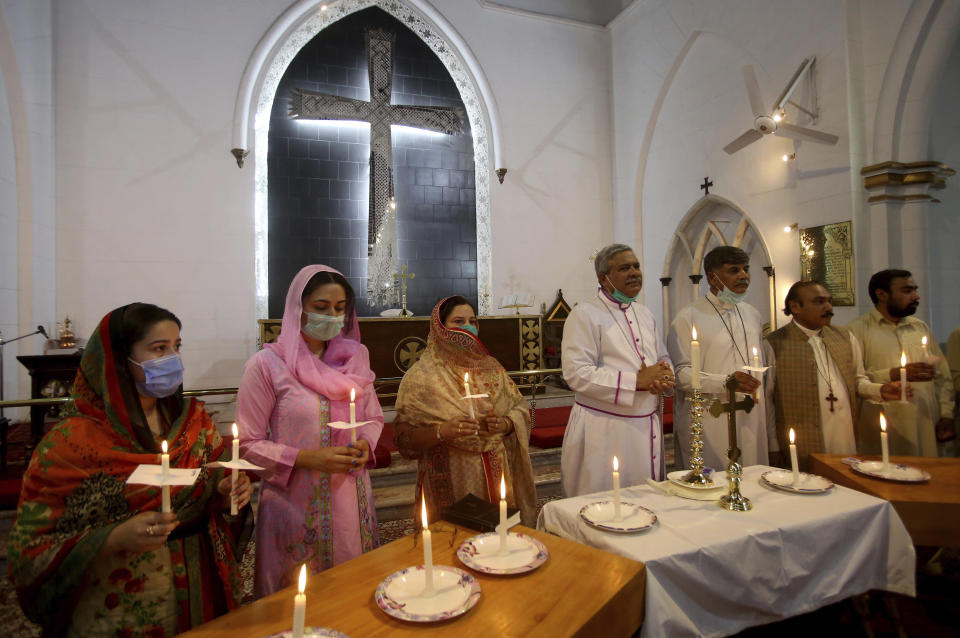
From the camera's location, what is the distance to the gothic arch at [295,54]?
729 cm

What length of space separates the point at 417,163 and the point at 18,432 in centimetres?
612

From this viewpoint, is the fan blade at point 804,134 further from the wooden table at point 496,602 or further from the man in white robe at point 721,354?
the wooden table at point 496,602

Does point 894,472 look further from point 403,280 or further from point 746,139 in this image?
point 403,280

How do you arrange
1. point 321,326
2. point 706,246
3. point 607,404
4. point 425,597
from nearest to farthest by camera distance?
1. point 425,597
2. point 321,326
3. point 607,404
4. point 706,246

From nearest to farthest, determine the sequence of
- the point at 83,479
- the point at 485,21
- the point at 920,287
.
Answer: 1. the point at 83,479
2. the point at 920,287
3. the point at 485,21

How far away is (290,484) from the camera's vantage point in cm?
186

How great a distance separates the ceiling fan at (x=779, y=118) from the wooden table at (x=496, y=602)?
Result: 5538mm

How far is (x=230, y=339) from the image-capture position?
7066 millimetres

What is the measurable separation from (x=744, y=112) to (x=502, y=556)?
7194 millimetres

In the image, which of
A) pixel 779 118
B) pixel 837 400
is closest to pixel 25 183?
pixel 837 400

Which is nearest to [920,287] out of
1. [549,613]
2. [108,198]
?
[549,613]

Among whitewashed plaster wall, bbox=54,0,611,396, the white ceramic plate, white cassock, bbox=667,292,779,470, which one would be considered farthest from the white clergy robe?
whitewashed plaster wall, bbox=54,0,611,396

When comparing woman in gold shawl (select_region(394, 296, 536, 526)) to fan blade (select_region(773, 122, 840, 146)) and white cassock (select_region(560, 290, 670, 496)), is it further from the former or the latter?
fan blade (select_region(773, 122, 840, 146))

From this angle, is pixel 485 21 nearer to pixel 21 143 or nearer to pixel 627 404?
pixel 21 143
